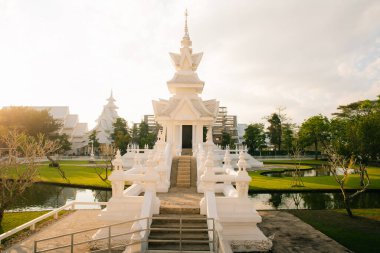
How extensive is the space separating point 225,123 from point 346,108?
30.6 meters

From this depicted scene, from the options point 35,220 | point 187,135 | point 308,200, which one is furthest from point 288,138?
point 35,220

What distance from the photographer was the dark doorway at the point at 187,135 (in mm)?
23625

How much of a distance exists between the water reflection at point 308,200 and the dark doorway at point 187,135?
6026mm

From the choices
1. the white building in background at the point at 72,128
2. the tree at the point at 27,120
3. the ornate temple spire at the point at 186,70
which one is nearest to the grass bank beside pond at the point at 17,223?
the ornate temple spire at the point at 186,70

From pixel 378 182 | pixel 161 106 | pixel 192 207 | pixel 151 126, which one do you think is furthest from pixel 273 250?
pixel 151 126

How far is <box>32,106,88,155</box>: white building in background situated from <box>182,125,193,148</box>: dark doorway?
54.2 meters

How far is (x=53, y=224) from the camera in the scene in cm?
1462

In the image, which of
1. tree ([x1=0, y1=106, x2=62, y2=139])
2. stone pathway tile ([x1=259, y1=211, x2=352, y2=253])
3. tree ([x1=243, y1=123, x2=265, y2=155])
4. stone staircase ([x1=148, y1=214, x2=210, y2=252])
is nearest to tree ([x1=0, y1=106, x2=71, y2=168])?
tree ([x1=0, y1=106, x2=62, y2=139])

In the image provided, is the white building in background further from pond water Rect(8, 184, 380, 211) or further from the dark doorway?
the dark doorway

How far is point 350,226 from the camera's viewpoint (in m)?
14.0

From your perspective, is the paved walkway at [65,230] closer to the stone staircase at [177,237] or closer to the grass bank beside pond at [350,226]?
the stone staircase at [177,237]

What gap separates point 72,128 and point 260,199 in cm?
6119

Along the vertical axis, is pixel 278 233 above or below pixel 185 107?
below

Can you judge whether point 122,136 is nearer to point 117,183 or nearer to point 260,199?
point 260,199
